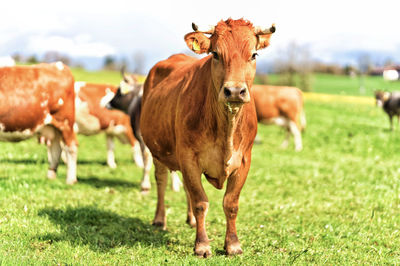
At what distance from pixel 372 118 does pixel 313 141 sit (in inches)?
301

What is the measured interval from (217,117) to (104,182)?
5.97m

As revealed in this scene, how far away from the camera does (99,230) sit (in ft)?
19.7

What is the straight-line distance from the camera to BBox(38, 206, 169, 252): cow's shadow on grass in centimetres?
536

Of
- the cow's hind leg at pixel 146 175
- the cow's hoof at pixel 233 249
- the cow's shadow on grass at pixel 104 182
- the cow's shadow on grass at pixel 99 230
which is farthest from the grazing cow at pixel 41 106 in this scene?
the cow's hoof at pixel 233 249

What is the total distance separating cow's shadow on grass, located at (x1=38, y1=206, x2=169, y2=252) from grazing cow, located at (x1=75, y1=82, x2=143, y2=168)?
18.2ft

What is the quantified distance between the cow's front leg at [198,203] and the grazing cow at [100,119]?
7708 millimetres

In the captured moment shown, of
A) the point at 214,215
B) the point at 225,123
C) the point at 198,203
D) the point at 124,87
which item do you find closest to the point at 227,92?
the point at 225,123

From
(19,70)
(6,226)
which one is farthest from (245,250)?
(19,70)

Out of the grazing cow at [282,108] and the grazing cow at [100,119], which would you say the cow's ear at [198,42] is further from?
the grazing cow at [282,108]

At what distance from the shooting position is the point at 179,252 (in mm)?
5062

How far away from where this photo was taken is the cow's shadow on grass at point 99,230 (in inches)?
211

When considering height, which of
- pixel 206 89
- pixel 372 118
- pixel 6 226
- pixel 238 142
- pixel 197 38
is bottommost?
pixel 372 118

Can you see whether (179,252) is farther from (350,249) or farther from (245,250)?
(350,249)

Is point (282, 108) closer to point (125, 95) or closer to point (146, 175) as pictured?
point (125, 95)
